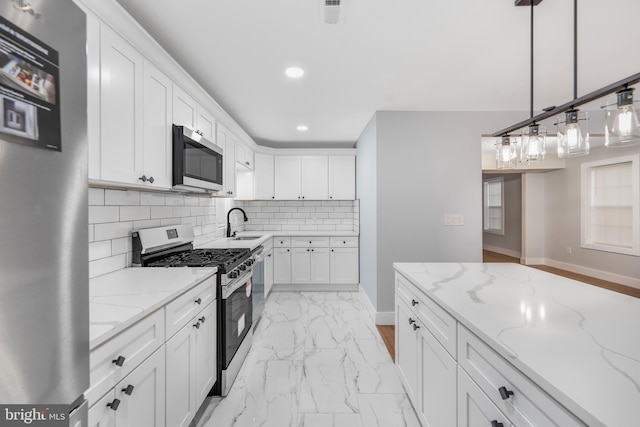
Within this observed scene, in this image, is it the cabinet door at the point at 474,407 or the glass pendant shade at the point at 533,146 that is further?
the glass pendant shade at the point at 533,146

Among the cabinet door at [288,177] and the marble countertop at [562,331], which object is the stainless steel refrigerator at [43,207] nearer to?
the marble countertop at [562,331]

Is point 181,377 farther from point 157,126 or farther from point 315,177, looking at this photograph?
point 315,177

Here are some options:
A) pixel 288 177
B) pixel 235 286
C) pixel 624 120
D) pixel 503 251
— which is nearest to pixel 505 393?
pixel 624 120

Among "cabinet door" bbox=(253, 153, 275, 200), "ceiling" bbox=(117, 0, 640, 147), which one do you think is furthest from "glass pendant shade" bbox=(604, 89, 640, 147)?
"cabinet door" bbox=(253, 153, 275, 200)

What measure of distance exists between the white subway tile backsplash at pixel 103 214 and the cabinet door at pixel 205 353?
821mm

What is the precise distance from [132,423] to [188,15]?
206 centimetres

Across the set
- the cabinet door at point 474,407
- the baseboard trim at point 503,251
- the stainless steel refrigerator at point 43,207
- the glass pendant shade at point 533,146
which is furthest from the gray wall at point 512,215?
the stainless steel refrigerator at point 43,207

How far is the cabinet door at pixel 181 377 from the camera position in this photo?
133 cm

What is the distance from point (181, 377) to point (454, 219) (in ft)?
9.77

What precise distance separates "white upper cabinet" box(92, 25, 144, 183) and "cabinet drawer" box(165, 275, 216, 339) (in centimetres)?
70

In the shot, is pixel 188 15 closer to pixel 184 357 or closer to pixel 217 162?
pixel 217 162

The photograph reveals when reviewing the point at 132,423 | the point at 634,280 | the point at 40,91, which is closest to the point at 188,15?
the point at 40,91

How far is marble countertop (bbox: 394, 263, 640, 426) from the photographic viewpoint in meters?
0.61

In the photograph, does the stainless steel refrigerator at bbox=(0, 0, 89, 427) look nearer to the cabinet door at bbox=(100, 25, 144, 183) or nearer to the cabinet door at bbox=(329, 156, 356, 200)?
the cabinet door at bbox=(100, 25, 144, 183)
